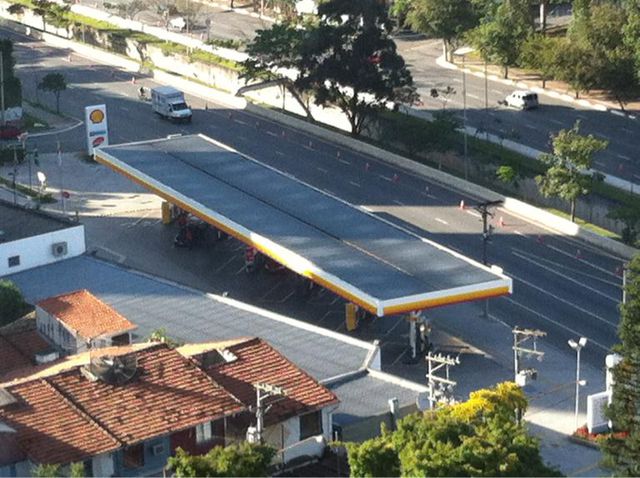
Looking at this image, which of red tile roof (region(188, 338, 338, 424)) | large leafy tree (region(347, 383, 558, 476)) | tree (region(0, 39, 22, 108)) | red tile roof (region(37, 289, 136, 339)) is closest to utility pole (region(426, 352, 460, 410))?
red tile roof (region(188, 338, 338, 424))

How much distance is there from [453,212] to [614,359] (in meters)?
25.7

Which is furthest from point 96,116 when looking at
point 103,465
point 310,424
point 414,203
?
point 103,465

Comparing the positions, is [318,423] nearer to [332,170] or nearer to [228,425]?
[228,425]

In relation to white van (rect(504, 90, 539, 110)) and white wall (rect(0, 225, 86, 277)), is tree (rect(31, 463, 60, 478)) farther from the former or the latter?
white van (rect(504, 90, 539, 110))

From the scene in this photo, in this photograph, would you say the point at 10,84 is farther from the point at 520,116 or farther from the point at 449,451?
the point at 449,451

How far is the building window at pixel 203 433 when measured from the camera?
54.8 m

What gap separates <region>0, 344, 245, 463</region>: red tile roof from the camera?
2073 inches

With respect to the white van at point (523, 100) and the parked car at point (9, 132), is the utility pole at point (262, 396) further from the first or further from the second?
the white van at point (523, 100)

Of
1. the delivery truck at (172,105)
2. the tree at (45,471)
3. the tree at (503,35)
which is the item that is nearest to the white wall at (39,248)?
the tree at (45,471)

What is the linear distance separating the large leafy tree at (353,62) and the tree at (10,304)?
3330cm

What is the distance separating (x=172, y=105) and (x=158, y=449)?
52.0 metres

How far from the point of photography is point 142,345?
194ft

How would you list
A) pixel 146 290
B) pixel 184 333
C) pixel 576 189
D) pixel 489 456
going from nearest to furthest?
1. pixel 489 456
2. pixel 184 333
3. pixel 146 290
4. pixel 576 189

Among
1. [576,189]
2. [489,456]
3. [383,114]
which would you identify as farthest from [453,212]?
[489,456]
